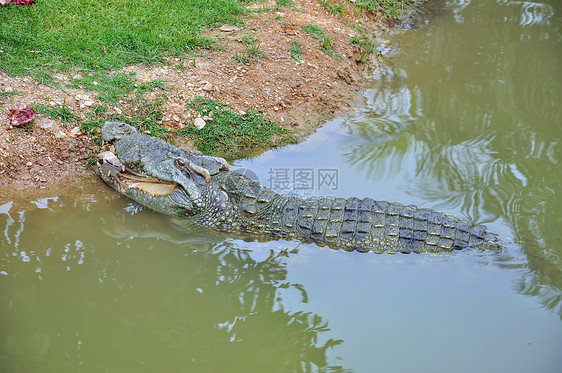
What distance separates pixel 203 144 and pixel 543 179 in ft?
11.9

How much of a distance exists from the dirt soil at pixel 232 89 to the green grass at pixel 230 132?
0.45 feet

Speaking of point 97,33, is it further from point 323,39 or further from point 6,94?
point 323,39

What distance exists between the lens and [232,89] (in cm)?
581

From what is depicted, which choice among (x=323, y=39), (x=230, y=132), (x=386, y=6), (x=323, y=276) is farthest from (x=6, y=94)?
(x=386, y=6)

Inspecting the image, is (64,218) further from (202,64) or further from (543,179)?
(543,179)

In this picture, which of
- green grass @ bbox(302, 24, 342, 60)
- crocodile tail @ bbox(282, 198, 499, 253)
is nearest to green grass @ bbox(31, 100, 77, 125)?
crocodile tail @ bbox(282, 198, 499, 253)

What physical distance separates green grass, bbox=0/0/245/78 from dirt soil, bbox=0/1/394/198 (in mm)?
207

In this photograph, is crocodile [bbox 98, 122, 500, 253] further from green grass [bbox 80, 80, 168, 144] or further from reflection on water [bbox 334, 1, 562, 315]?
reflection on water [bbox 334, 1, 562, 315]

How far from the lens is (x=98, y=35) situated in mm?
5828

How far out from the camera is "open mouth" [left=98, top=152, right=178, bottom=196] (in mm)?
4414

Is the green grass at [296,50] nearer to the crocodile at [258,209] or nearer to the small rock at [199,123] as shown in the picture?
the small rock at [199,123]

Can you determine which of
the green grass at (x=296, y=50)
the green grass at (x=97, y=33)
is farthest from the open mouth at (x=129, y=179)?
the green grass at (x=296, y=50)

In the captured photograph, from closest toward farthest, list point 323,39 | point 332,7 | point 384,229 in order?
point 384,229
point 323,39
point 332,7

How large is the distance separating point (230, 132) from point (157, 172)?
125 centimetres
